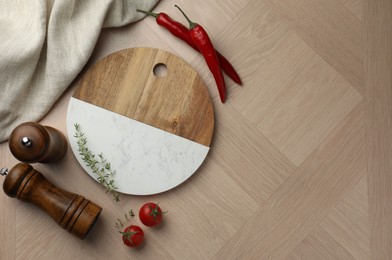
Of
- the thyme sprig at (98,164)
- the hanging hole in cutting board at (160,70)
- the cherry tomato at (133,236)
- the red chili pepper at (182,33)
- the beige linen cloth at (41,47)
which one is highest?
the red chili pepper at (182,33)

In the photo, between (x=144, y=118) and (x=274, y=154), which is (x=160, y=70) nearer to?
(x=144, y=118)

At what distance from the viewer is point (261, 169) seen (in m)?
1.03

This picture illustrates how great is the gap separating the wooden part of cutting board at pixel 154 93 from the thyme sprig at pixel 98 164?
8 centimetres

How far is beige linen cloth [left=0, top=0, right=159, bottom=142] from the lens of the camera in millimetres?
993

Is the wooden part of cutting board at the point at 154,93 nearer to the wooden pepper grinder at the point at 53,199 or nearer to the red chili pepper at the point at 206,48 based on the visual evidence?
the red chili pepper at the point at 206,48

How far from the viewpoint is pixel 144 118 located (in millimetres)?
1010

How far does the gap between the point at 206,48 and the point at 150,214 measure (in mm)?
348

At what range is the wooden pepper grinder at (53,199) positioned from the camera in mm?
942

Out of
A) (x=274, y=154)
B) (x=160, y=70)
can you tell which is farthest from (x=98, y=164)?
(x=274, y=154)

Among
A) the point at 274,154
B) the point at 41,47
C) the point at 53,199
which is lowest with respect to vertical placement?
the point at 53,199

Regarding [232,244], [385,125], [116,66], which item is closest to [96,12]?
[116,66]

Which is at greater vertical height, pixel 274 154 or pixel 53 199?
pixel 274 154

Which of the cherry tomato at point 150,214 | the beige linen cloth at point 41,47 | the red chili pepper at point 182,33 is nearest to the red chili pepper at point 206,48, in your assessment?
the red chili pepper at point 182,33

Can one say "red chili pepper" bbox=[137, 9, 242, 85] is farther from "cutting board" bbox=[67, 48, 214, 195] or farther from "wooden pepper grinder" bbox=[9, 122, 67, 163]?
"wooden pepper grinder" bbox=[9, 122, 67, 163]
